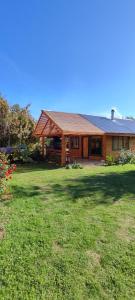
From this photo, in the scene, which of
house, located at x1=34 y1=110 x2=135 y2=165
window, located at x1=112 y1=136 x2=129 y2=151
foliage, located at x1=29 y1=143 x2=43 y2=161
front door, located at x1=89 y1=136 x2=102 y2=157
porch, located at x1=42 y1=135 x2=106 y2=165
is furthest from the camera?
window, located at x1=112 y1=136 x2=129 y2=151

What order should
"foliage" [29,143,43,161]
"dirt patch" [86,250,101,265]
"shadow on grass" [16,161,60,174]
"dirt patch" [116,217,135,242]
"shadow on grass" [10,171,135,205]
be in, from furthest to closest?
"foliage" [29,143,43,161] → "shadow on grass" [16,161,60,174] → "shadow on grass" [10,171,135,205] → "dirt patch" [116,217,135,242] → "dirt patch" [86,250,101,265]

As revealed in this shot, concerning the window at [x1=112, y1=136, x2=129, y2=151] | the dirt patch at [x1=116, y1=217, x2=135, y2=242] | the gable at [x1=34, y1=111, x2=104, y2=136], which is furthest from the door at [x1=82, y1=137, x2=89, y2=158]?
the dirt patch at [x1=116, y1=217, x2=135, y2=242]

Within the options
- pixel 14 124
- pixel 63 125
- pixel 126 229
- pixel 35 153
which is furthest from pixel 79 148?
pixel 126 229

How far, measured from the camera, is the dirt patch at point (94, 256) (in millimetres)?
3868

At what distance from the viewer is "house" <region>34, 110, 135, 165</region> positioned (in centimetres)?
1705

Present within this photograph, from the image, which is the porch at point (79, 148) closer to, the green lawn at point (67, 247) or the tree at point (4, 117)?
the tree at point (4, 117)

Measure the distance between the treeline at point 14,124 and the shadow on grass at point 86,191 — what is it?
1282 centimetres

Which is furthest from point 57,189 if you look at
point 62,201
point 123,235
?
point 123,235

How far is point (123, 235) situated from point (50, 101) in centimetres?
2262

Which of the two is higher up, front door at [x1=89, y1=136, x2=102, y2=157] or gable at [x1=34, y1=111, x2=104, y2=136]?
gable at [x1=34, y1=111, x2=104, y2=136]

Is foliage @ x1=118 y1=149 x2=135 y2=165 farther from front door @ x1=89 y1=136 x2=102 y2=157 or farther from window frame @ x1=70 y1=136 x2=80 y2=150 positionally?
window frame @ x1=70 y1=136 x2=80 y2=150

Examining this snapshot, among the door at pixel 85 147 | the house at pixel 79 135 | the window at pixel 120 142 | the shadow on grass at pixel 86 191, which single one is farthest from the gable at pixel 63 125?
the shadow on grass at pixel 86 191

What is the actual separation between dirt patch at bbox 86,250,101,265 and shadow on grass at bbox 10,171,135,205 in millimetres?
2456

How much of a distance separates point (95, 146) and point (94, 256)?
16239 mm
